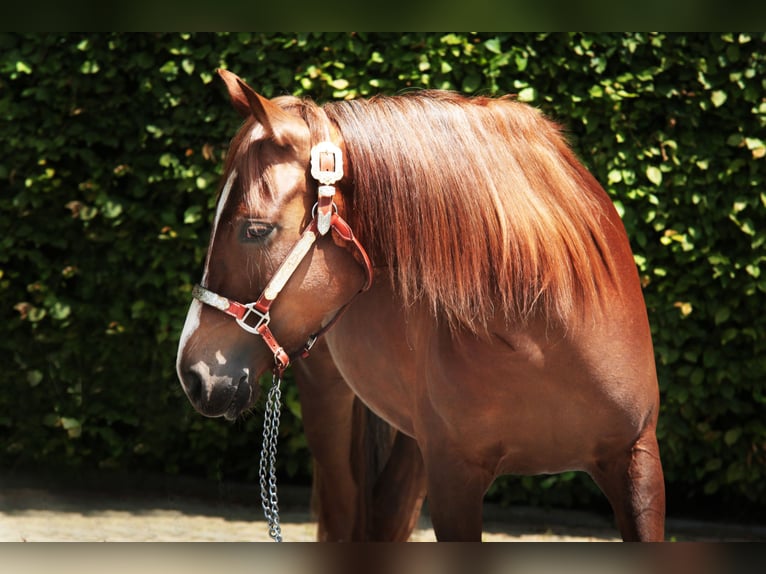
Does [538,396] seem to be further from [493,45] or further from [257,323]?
[493,45]

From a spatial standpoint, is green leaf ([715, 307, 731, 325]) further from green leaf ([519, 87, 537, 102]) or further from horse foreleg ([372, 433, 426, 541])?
horse foreleg ([372, 433, 426, 541])

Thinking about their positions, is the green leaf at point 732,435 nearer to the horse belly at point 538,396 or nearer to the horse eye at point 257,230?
the horse belly at point 538,396

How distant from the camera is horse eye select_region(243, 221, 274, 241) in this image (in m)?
1.65

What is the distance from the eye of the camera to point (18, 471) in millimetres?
4590

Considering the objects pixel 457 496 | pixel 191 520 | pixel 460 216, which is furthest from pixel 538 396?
pixel 191 520

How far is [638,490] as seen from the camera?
178 centimetres

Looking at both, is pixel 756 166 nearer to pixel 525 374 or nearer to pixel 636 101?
pixel 636 101

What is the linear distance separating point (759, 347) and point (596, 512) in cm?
117

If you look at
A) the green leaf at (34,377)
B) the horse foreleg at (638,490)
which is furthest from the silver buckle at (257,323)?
the green leaf at (34,377)

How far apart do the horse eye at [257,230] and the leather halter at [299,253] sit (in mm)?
58

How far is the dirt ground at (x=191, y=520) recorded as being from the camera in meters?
4.19

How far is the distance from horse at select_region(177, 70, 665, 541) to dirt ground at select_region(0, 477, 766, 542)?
2424mm
